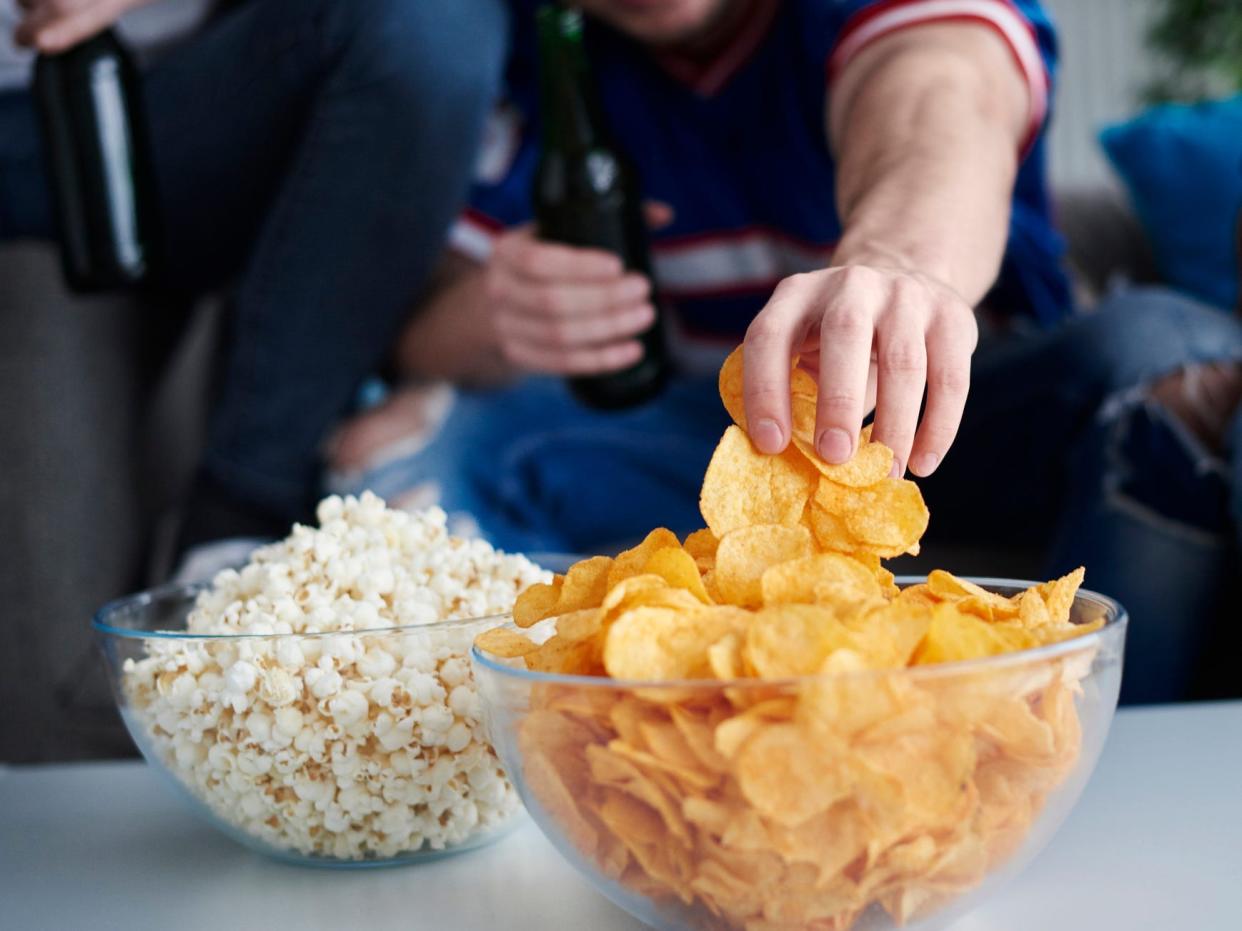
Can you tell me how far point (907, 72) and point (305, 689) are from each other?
763 millimetres

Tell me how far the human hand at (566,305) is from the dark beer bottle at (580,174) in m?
0.02

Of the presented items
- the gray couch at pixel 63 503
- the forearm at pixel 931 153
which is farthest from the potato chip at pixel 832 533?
the gray couch at pixel 63 503

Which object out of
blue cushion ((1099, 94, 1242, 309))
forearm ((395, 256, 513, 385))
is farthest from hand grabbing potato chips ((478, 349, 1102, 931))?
blue cushion ((1099, 94, 1242, 309))

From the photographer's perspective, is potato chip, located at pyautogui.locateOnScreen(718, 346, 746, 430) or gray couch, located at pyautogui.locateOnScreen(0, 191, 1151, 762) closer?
potato chip, located at pyautogui.locateOnScreen(718, 346, 746, 430)

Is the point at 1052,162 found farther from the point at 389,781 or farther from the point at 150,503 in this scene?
the point at 389,781

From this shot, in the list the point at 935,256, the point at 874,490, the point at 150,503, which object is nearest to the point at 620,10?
the point at 935,256

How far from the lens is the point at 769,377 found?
1.85 feet

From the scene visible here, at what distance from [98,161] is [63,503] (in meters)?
0.45

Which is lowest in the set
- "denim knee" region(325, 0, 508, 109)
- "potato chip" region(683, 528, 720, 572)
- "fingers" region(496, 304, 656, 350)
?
"fingers" region(496, 304, 656, 350)

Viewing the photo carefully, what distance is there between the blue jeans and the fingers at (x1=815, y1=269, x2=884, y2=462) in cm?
106

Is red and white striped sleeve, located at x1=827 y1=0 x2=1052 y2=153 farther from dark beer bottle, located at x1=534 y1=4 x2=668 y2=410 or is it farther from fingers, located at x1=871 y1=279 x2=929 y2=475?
fingers, located at x1=871 y1=279 x2=929 y2=475

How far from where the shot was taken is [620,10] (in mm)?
1531

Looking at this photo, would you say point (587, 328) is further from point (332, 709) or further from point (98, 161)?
point (332, 709)

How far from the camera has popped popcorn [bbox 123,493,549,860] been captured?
62cm
